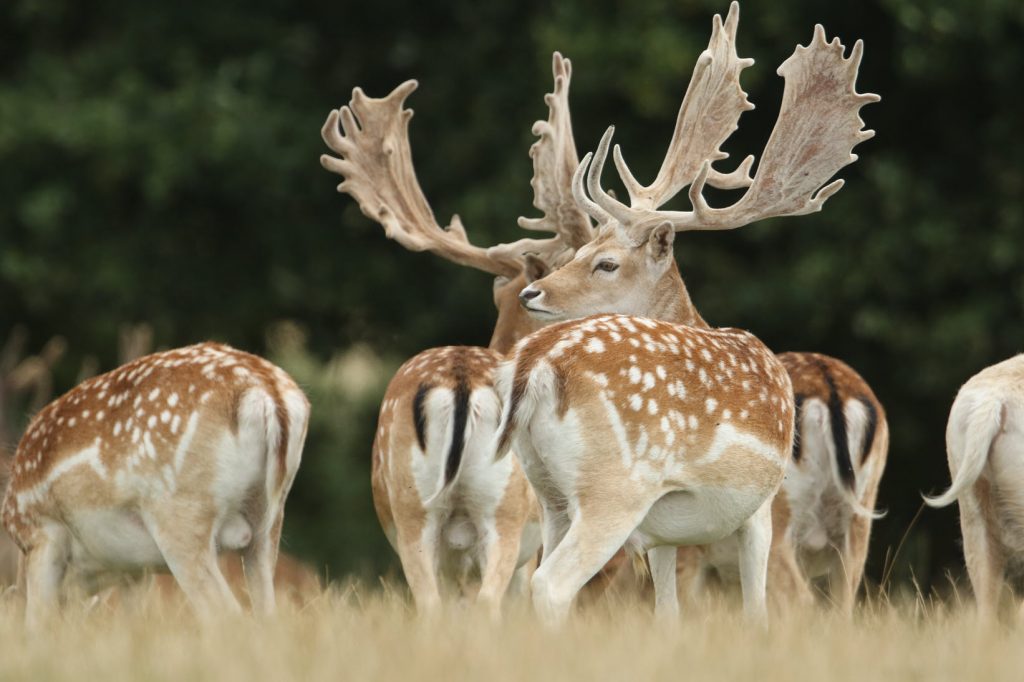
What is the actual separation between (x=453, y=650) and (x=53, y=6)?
808cm

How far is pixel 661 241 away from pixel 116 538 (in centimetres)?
222

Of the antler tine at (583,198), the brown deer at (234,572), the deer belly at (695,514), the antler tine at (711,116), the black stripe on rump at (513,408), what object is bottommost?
the brown deer at (234,572)

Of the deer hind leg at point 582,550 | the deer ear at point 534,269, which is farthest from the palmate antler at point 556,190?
the deer hind leg at point 582,550

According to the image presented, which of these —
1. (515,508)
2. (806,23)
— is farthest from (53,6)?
(515,508)

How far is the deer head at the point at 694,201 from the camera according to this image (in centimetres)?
614

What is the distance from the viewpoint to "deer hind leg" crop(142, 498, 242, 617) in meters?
5.59

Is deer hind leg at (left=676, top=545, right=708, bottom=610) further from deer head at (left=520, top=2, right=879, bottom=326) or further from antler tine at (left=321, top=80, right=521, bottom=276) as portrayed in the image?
antler tine at (left=321, top=80, right=521, bottom=276)

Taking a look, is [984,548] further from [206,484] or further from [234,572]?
[234,572]

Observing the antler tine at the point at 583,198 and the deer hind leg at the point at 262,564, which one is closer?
the deer hind leg at the point at 262,564

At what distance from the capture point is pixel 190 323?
36.1 feet

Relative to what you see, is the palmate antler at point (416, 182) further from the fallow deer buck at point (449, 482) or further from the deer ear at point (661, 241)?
the deer ear at point (661, 241)

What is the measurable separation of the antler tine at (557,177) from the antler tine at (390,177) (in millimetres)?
458

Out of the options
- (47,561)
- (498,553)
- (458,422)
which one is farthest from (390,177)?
(47,561)

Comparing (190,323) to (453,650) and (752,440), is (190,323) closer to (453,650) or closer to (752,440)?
(752,440)
